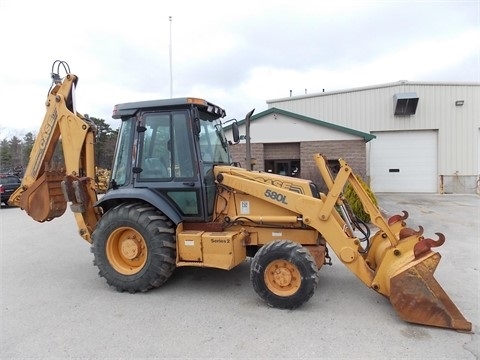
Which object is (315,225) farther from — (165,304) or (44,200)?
(44,200)

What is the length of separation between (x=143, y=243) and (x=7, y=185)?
590 inches

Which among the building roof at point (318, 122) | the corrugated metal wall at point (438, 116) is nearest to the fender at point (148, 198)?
the building roof at point (318, 122)

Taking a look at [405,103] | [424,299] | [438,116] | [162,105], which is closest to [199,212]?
[162,105]

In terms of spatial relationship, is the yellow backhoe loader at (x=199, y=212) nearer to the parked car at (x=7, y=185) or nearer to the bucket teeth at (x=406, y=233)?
the bucket teeth at (x=406, y=233)

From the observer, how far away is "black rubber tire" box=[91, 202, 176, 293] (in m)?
5.01

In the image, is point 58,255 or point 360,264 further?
point 58,255

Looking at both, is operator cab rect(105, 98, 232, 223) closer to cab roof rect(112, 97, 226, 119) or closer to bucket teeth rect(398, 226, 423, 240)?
cab roof rect(112, 97, 226, 119)

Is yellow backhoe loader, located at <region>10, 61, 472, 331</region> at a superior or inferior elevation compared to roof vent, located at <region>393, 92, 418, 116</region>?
inferior

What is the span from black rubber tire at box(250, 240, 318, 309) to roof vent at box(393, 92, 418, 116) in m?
18.1

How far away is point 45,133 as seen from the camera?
5.96m

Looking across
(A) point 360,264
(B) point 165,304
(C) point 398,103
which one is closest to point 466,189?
(C) point 398,103

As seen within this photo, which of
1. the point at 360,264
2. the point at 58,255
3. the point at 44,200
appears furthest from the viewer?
the point at 58,255

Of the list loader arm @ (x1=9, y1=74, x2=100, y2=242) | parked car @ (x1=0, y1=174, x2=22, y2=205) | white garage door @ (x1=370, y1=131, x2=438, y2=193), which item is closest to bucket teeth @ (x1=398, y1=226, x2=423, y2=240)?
loader arm @ (x1=9, y1=74, x2=100, y2=242)

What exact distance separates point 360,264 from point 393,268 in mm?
392
